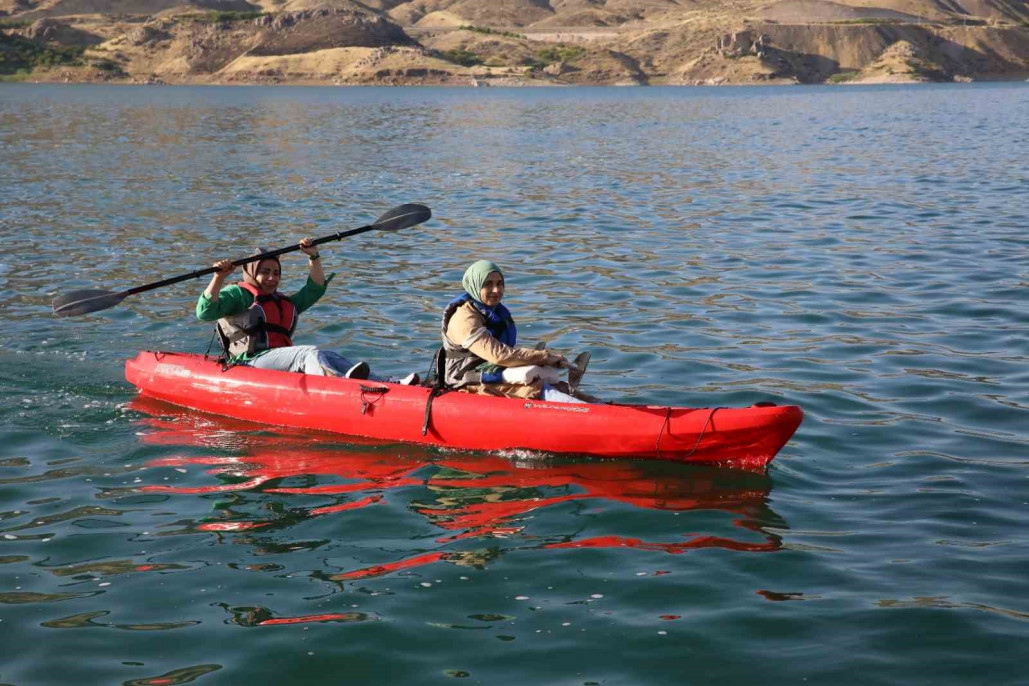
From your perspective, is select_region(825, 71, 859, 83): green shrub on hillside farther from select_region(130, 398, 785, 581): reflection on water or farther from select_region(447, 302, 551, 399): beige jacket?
select_region(130, 398, 785, 581): reflection on water

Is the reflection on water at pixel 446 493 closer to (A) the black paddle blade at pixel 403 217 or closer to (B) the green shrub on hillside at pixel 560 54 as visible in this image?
(A) the black paddle blade at pixel 403 217

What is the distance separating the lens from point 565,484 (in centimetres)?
795

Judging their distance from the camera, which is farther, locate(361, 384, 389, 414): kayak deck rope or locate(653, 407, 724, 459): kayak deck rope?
locate(361, 384, 389, 414): kayak deck rope

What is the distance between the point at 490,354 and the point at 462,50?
132 meters

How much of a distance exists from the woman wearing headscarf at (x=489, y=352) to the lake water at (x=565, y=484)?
62cm

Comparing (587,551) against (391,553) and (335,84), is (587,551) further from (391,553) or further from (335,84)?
(335,84)

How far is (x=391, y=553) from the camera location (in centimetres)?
677

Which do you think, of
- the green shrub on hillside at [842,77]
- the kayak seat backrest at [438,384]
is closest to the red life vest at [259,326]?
the kayak seat backrest at [438,384]

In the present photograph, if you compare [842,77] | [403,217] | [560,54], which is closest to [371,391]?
[403,217]

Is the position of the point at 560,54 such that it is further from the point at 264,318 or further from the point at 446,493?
the point at 446,493

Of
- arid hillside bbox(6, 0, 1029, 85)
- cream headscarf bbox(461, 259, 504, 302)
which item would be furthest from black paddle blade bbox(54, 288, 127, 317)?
arid hillside bbox(6, 0, 1029, 85)

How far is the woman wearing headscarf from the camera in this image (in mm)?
8438

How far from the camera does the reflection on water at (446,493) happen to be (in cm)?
688

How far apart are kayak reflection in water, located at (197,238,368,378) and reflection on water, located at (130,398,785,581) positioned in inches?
29.3
